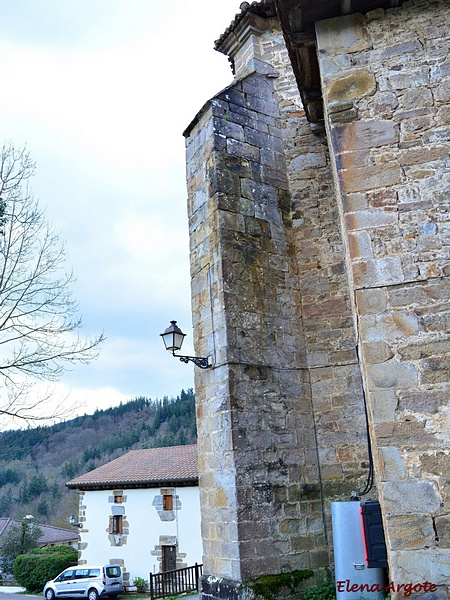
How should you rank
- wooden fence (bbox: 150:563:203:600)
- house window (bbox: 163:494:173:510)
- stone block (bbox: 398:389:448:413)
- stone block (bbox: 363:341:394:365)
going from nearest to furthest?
stone block (bbox: 398:389:448:413) < stone block (bbox: 363:341:394:365) < wooden fence (bbox: 150:563:203:600) < house window (bbox: 163:494:173:510)

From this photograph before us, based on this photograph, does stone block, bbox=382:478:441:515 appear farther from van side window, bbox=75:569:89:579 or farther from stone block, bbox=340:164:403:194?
van side window, bbox=75:569:89:579

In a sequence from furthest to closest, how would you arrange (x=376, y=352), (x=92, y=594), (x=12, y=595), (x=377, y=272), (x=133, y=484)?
1. (x=12, y=595)
2. (x=133, y=484)
3. (x=92, y=594)
4. (x=377, y=272)
5. (x=376, y=352)

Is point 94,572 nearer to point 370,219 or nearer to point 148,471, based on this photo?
point 148,471

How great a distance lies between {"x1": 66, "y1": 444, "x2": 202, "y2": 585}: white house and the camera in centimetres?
1655

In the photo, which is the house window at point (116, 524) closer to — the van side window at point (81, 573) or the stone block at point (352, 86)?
the van side window at point (81, 573)

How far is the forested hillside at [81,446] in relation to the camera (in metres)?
45.5

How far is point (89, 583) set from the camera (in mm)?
16391

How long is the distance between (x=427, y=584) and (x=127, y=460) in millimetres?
19594

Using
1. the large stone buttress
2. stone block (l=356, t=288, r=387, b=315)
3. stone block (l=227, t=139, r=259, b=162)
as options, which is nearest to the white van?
the large stone buttress

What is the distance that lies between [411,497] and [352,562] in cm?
171

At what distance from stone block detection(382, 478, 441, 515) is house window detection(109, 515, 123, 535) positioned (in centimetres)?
1667

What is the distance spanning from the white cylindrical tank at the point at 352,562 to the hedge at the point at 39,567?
60.9ft

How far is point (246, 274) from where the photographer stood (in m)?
5.38

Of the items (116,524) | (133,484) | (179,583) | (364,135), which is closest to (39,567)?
(116,524)
